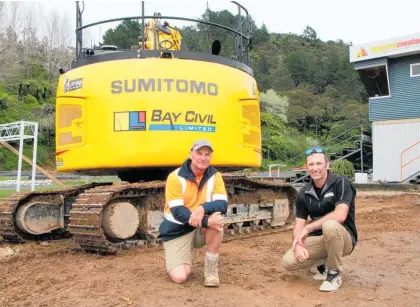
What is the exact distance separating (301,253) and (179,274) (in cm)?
106

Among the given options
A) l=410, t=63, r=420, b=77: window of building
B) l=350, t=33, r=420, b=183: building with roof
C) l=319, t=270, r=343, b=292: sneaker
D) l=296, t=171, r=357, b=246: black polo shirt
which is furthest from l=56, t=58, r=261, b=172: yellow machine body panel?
l=410, t=63, r=420, b=77: window of building

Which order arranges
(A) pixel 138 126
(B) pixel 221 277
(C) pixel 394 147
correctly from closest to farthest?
(B) pixel 221 277 → (A) pixel 138 126 → (C) pixel 394 147

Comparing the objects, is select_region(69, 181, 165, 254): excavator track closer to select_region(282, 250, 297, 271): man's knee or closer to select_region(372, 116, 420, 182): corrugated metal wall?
select_region(282, 250, 297, 271): man's knee

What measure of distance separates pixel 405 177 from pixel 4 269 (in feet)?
63.3

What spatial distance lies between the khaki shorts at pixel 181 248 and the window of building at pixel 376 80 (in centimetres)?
2037

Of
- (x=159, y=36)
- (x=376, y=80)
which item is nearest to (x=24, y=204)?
(x=159, y=36)

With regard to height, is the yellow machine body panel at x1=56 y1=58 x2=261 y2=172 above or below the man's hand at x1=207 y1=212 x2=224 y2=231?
above

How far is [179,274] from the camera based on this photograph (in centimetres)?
438

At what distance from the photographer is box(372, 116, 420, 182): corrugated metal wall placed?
21469 millimetres

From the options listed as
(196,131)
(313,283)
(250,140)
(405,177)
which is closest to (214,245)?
(313,283)

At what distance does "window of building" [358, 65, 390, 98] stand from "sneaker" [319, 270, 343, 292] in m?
20.3

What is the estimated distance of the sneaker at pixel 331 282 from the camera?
421 centimetres

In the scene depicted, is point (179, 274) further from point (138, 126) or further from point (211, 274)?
point (138, 126)

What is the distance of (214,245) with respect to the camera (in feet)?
14.6
